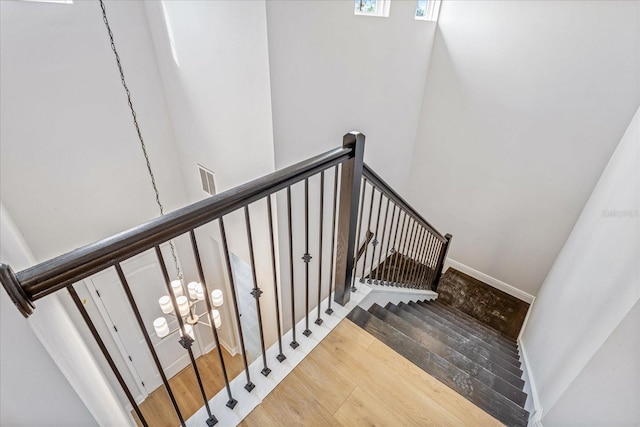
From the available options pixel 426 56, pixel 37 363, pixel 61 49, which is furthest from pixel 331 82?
pixel 37 363

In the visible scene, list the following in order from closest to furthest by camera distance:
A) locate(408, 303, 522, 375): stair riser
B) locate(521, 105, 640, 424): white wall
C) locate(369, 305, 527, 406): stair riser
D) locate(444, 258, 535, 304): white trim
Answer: locate(521, 105, 640, 424): white wall → locate(369, 305, 527, 406): stair riser → locate(408, 303, 522, 375): stair riser → locate(444, 258, 535, 304): white trim

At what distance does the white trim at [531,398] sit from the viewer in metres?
1.88

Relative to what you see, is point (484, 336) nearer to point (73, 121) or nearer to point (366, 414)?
point (366, 414)

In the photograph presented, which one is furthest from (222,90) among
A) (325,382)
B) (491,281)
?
(491,281)

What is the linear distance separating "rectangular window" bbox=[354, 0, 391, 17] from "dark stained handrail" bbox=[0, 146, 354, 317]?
8.52 feet

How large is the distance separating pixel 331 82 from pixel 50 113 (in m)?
2.54

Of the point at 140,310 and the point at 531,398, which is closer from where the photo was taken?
the point at 531,398

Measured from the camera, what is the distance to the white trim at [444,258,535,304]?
4.59 m

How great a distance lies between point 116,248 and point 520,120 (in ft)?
14.7

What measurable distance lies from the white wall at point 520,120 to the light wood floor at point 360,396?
11.4 feet

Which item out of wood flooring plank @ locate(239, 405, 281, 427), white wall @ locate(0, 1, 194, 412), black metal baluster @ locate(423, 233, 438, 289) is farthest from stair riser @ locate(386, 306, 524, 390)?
white wall @ locate(0, 1, 194, 412)

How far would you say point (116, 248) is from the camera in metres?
0.75

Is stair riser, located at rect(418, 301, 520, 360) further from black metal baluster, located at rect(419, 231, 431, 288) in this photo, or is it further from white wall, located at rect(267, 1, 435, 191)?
white wall, located at rect(267, 1, 435, 191)

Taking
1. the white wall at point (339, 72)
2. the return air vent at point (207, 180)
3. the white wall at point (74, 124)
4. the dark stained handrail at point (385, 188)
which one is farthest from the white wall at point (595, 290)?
the white wall at point (74, 124)
